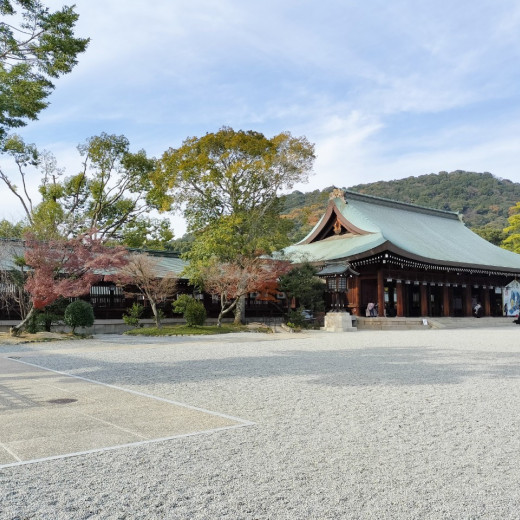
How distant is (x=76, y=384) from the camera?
7699 millimetres

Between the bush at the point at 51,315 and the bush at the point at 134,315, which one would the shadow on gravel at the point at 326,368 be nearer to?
the bush at the point at 51,315

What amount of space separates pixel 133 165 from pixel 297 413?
2350 cm

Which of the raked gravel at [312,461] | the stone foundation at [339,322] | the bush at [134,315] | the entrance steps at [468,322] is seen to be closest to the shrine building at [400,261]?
the stone foundation at [339,322]

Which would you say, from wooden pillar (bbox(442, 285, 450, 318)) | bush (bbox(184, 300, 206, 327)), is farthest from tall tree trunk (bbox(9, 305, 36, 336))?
wooden pillar (bbox(442, 285, 450, 318))

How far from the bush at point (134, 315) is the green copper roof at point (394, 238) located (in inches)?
302

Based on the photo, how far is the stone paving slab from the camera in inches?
171

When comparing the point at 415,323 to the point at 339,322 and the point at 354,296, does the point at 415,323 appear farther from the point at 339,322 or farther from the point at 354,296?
the point at 339,322

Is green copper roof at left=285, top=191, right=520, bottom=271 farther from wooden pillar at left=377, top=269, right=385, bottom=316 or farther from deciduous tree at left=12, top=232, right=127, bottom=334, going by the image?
deciduous tree at left=12, top=232, right=127, bottom=334

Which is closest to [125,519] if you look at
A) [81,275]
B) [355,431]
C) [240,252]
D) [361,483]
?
[361,483]

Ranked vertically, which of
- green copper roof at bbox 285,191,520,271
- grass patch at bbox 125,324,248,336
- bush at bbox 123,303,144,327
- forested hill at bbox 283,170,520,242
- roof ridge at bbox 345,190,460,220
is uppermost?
forested hill at bbox 283,170,520,242

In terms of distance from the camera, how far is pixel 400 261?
80.4 ft

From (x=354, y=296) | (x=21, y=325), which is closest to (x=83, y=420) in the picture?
(x=21, y=325)

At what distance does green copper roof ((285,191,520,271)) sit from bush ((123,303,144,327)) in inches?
302

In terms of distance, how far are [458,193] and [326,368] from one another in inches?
2910
